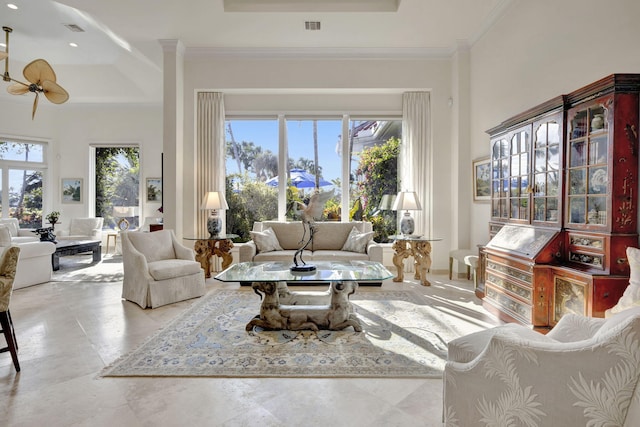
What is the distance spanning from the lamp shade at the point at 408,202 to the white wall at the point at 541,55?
2.85ft

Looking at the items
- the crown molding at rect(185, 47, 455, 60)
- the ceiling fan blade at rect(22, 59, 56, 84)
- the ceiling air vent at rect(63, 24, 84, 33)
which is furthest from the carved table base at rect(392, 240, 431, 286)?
the ceiling air vent at rect(63, 24, 84, 33)

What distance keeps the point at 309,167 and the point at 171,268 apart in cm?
303

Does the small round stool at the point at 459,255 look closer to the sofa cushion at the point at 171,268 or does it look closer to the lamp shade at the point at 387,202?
the lamp shade at the point at 387,202

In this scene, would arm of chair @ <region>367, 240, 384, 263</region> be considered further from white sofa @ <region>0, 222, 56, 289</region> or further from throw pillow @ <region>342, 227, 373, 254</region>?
white sofa @ <region>0, 222, 56, 289</region>

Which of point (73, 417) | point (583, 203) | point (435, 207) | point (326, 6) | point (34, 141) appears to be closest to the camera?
point (73, 417)

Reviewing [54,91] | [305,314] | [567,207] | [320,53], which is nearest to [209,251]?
[305,314]

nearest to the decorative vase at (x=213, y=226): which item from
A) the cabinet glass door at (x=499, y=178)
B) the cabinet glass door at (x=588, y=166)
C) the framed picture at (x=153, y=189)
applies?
the framed picture at (x=153, y=189)

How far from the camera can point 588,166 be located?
8.91 feet

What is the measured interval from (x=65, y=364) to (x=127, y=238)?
1897mm

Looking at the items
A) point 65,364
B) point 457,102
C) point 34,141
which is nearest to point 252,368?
point 65,364

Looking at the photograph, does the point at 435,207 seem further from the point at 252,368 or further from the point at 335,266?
the point at 252,368

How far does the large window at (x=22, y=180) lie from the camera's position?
8.05m

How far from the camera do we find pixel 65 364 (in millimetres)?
2455

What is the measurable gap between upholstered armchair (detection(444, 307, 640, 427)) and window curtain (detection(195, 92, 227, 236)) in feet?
16.8
